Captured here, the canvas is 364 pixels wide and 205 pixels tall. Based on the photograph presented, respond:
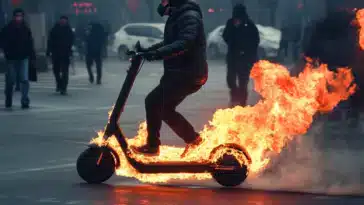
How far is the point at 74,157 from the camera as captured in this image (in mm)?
12906

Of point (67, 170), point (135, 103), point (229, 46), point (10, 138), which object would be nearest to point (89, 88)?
point (135, 103)

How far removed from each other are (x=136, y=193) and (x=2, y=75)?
25508mm

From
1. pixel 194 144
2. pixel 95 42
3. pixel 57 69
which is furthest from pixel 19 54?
pixel 194 144

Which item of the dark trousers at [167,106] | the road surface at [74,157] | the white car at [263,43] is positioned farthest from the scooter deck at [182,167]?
the white car at [263,43]

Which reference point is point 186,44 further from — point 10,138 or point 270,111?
point 10,138

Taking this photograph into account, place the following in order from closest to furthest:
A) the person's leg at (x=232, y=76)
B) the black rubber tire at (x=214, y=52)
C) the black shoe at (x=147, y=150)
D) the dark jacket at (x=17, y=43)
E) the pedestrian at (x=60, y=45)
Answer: the black shoe at (x=147, y=150) → the dark jacket at (x=17, y=43) → the person's leg at (x=232, y=76) → the pedestrian at (x=60, y=45) → the black rubber tire at (x=214, y=52)

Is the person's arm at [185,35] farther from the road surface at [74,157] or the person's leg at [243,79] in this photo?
the person's leg at [243,79]

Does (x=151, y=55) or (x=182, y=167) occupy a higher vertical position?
(x=151, y=55)

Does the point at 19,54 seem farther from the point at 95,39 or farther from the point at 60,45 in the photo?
the point at 95,39

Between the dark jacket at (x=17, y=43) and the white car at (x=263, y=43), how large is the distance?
28.4m

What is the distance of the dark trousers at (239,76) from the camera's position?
69.0 ft

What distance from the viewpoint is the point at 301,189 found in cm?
998

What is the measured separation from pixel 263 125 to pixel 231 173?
2.09 feet

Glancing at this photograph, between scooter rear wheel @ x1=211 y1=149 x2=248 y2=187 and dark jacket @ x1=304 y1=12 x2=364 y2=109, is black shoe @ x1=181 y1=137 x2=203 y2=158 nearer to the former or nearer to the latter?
scooter rear wheel @ x1=211 y1=149 x2=248 y2=187
